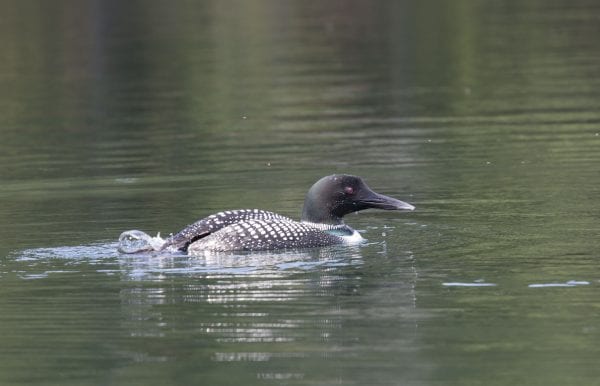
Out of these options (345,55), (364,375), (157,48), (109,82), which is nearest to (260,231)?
(364,375)

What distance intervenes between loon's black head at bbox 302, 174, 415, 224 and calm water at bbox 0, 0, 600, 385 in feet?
0.90

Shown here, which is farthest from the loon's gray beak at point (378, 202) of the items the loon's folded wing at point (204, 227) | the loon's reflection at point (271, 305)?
the loon's folded wing at point (204, 227)

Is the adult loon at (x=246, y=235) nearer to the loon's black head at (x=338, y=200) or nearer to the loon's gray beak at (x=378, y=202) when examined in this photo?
the loon's black head at (x=338, y=200)

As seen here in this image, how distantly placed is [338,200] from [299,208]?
5.31 feet

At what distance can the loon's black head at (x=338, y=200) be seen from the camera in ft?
41.4

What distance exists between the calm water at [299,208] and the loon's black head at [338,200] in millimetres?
275

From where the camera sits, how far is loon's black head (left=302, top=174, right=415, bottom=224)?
497 inches

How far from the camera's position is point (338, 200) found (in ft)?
41.6

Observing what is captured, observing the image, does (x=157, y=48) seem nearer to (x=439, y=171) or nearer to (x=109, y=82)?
(x=109, y=82)

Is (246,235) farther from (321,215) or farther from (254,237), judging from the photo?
(321,215)

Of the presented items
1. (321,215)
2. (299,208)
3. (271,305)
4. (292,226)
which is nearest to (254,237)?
(292,226)

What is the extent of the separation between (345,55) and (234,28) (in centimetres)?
758

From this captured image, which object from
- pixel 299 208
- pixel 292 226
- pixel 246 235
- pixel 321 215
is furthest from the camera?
pixel 299 208

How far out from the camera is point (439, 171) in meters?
16.1
